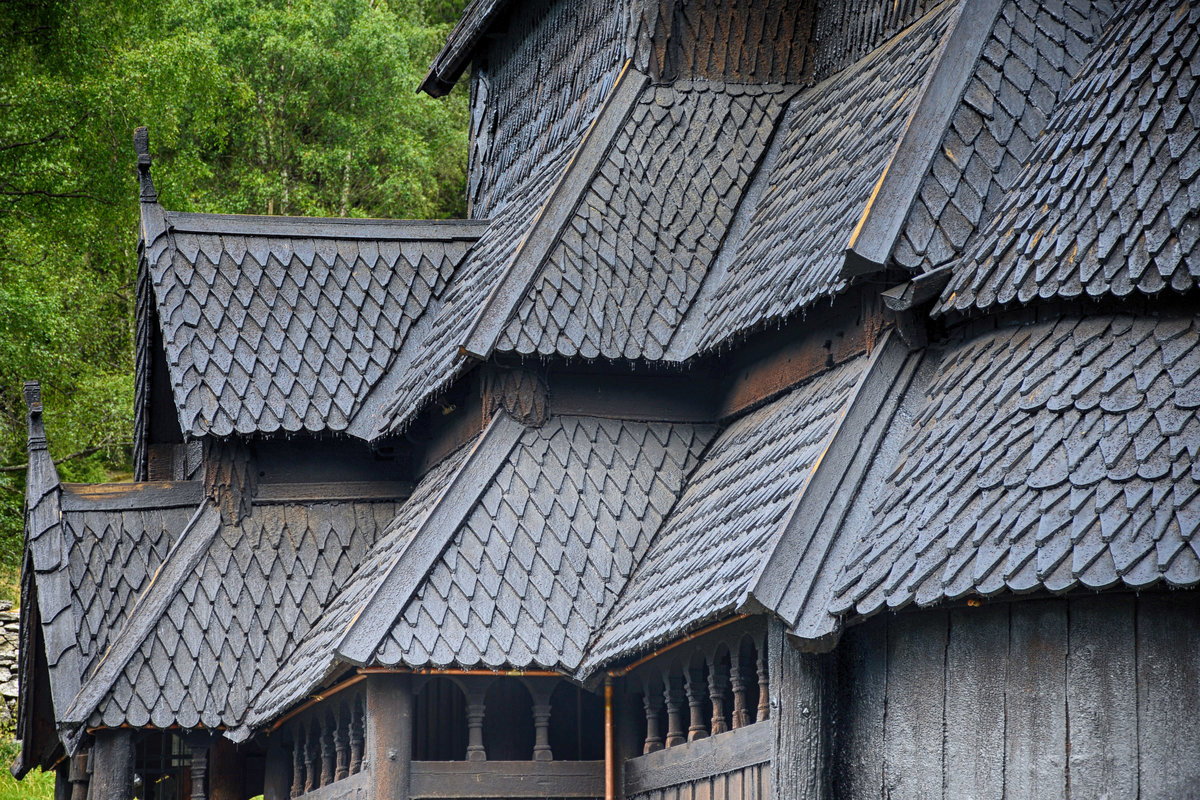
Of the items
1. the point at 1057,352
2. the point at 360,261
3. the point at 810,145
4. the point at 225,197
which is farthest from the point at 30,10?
the point at 1057,352

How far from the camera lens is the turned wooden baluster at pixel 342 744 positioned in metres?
8.71

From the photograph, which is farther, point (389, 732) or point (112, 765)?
point (112, 765)

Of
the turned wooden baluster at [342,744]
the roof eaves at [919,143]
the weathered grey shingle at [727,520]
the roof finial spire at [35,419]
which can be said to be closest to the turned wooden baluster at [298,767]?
the turned wooden baluster at [342,744]

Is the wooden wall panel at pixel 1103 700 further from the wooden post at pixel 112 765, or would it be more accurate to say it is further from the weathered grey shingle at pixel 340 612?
the wooden post at pixel 112 765

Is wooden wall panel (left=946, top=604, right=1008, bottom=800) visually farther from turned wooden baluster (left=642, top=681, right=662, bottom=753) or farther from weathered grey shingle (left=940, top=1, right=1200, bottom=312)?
turned wooden baluster (left=642, top=681, right=662, bottom=753)

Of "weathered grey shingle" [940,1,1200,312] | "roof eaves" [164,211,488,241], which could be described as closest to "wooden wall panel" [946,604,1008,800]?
"weathered grey shingle" [940,1,1200,312]

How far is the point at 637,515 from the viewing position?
8.36m

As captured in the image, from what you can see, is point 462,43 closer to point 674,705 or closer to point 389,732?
point 389,732

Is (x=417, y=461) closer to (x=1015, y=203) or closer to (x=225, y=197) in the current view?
(x=1015, y=203)

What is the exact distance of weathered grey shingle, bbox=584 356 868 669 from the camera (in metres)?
6.56

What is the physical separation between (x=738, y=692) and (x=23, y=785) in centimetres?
1247

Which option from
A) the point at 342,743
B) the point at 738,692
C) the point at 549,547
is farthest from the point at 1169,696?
the point at 342,743

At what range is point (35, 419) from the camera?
1105 centimetres

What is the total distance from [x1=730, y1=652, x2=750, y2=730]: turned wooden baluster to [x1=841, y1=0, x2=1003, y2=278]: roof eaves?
1.83 metres
